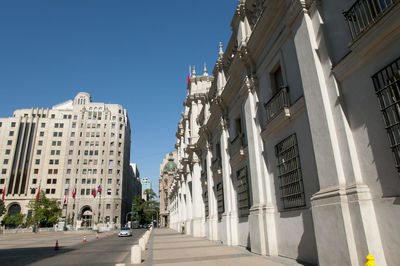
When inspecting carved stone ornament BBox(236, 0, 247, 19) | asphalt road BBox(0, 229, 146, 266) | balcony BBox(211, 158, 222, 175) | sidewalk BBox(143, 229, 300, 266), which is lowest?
asphalt road BBox(0, 229, 146, 266)

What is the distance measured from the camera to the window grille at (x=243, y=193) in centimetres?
1388

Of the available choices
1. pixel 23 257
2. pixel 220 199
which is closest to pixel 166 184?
pixel 220 199

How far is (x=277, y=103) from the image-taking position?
33.6 feet

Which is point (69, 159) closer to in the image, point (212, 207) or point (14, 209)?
point (14, 209)

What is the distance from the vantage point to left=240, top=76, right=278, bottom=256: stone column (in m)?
10.2

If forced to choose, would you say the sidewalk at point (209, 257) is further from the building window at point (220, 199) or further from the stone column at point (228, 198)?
the building window at point (220, 199)

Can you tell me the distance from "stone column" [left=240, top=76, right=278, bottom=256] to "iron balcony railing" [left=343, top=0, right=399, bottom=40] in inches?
242

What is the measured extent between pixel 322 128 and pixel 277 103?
10.8 ft

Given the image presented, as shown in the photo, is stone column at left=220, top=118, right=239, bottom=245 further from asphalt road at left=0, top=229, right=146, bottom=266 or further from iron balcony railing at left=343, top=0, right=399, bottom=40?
iron balcony railing at left=343, top=0, right=399, bottom=40

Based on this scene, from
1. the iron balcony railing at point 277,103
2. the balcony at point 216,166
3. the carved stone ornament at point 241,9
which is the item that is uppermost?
the carved stone ornament at point 241,9

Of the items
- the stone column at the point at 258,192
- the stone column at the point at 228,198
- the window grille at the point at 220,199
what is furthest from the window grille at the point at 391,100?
the window grille at the point at 220,199

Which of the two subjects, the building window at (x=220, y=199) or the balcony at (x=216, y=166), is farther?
the building window at (x=220, y=199)

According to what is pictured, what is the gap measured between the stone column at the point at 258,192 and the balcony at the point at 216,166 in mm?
6416

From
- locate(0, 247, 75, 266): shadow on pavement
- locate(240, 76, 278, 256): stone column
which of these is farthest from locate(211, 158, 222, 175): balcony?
locate(0, 247, 75, 266): shadow on pavement
